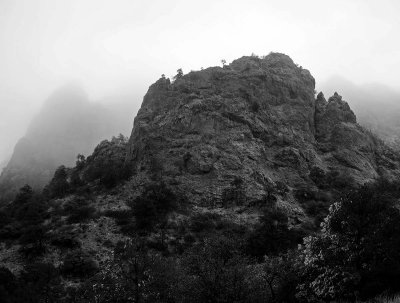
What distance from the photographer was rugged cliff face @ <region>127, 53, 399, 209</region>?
7825cm

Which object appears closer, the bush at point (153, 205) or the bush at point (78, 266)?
the bush at point (78, 266)

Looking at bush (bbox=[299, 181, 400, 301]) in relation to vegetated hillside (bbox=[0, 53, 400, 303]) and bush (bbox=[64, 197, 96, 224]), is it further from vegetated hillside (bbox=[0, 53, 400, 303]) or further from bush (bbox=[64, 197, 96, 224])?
bush (bbox=[64, 197, 96, 224])

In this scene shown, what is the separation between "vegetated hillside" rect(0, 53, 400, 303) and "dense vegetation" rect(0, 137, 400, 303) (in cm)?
15

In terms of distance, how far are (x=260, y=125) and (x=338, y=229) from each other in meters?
60.9

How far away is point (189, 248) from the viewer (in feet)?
188

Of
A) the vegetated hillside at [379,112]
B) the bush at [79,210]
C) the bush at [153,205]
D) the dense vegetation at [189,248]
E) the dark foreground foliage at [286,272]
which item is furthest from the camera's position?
the vegetated hillside at [379,112]

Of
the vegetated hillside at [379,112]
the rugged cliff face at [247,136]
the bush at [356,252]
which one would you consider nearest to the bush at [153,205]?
the rugged cliff face at [247,136]

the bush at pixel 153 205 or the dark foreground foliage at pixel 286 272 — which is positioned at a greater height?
the bush at pixel 153 205

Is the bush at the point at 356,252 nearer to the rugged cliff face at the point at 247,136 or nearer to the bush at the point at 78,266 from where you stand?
the bush at the point at 78,266

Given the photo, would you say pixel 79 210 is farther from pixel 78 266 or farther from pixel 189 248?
pixel 189 248

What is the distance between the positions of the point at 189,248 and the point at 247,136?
36.1 meters

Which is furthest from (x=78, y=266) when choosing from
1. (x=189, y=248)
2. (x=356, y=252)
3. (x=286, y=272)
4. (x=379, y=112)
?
(x=379, y=112)

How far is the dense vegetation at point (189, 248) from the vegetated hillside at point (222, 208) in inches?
6.0

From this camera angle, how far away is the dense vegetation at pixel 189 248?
28.9 m
